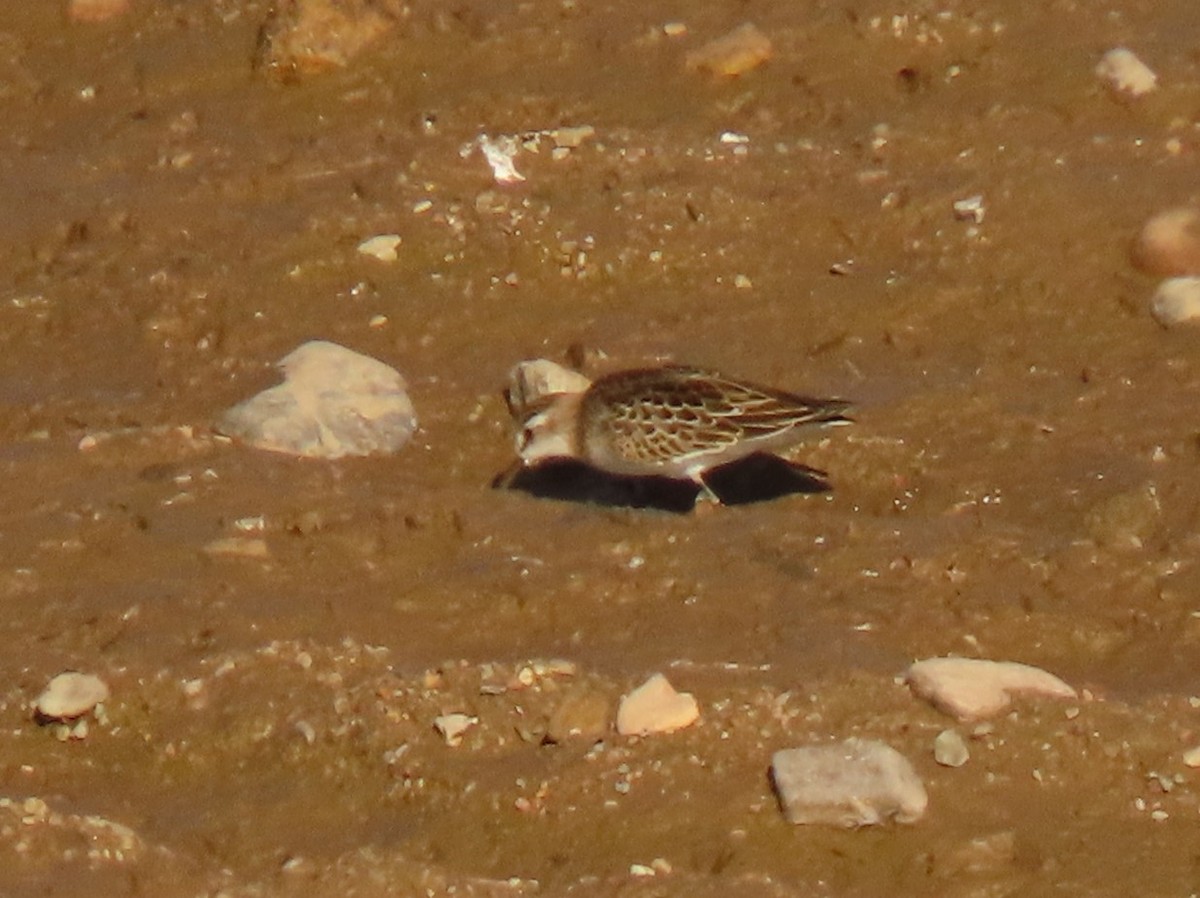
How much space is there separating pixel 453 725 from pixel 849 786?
101cm

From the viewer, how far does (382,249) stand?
845 centimetres

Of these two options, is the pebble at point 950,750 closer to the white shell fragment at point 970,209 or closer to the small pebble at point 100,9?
the white shell fragment at point 970,209

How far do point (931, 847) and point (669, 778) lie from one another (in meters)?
0.66

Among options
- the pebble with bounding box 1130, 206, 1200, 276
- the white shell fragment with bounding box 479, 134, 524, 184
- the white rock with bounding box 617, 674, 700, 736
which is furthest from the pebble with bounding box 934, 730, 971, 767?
the white shell fragment with bounding box 479, 134, 524, 184

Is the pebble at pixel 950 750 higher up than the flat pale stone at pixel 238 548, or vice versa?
the pebble at pixel 950 750

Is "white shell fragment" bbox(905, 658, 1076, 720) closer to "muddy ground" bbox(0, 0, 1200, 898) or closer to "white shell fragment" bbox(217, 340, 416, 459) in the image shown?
"muddy ground" bbox(0, 0, 1200, 898)

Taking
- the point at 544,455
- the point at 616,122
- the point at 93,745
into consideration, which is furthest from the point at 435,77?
the point at 93,745

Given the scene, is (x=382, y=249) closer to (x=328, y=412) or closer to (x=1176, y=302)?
(x=328, y=412)

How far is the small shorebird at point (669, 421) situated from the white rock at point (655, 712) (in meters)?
1.57

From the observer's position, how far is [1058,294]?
820 cm

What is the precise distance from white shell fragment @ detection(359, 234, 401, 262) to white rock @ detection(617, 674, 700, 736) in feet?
9.58

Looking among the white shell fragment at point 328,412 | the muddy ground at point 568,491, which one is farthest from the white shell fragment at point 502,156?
the white shell fragment at point 328,412

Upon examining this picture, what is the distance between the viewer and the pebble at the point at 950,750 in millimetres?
5746

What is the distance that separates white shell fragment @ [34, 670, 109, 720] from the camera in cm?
607
